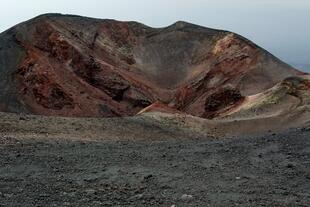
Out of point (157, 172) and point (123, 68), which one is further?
point (123, 68)

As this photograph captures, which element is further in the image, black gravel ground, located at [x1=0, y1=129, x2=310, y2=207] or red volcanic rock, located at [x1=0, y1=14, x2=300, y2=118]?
red volcanic rock, located at [x1=0, y1=14, x2=300, y2=118]

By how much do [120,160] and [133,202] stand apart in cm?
321

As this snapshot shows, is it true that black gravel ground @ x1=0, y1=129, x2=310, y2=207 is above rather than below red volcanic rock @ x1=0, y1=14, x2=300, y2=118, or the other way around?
above

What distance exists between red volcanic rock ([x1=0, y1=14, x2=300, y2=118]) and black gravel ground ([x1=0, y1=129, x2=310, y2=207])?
14674 mm

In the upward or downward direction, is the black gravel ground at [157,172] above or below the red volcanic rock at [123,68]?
above

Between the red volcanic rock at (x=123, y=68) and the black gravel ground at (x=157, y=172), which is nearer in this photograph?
the black gravel ground at (x=157, y=172)

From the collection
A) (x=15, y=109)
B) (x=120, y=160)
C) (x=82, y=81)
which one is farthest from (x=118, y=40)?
(x=120, y=160)

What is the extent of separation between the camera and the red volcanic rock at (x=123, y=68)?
31.1m

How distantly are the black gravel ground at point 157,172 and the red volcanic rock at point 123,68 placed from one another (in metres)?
14.7

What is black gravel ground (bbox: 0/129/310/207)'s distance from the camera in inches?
388

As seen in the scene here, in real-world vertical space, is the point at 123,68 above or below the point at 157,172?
below

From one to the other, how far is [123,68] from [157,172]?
26.2m

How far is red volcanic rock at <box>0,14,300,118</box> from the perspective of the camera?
31.1 m

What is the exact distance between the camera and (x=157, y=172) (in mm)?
11641
